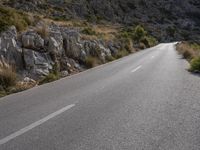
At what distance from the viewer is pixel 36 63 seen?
1638 cm

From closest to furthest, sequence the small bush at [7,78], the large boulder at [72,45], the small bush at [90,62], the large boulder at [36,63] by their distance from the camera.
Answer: the small bush at [7,78] → the large boulder at [36,63] → the large boulder at [72,45] → the small bush at [90,62]

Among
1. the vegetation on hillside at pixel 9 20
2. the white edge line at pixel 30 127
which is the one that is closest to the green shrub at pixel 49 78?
the vegetation on hillside at pixel 9 20

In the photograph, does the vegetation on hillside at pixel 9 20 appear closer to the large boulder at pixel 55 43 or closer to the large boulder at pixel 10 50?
the large boulder at pixel 10 50

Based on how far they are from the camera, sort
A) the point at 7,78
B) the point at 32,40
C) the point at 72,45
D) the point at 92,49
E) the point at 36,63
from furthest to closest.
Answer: the point at 92,49 < the point at 72,45 < the point at 32,40 < the point at 36,63 < the point at 7,78

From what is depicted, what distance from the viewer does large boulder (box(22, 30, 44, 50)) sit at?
17023mm

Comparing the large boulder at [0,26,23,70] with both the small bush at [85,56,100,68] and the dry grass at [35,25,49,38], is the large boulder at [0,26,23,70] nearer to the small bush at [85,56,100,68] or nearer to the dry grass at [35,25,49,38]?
the dry grass at [35,25,49,38]

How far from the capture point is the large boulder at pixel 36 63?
Result: 15839 millimetres

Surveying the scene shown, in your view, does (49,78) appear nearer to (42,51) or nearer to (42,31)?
(42,51)

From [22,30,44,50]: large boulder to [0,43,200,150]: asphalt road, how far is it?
5934 mm

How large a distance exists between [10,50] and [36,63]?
1.46 metres

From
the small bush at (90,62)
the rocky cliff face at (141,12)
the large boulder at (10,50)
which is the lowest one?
the rocky cliff face at (141,12)

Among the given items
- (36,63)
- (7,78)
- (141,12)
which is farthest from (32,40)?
(141,12)

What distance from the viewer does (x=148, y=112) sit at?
793 centimetres

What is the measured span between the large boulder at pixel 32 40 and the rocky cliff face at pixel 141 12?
116ft
